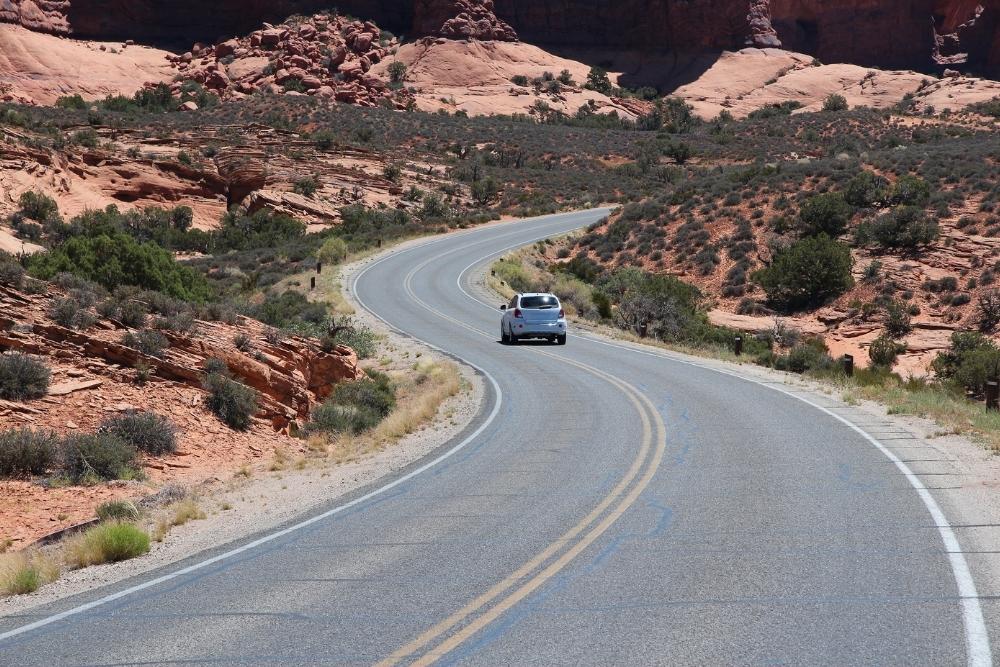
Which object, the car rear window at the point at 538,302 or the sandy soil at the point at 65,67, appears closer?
the car rear window at the point at 538,302

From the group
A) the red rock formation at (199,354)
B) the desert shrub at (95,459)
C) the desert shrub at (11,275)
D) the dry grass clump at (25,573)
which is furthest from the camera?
the desert shrub at (11,275)

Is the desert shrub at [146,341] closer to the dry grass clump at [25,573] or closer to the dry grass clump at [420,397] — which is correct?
the dry grass clump at [420,397]

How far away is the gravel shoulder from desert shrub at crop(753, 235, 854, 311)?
926 inches

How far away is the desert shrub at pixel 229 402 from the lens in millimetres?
15094

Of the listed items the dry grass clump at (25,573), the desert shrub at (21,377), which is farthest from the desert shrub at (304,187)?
the dry grass clump at (25,573)

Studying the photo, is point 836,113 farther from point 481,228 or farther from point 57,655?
point 57,655

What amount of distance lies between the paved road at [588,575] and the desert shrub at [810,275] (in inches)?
1011

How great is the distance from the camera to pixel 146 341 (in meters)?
15.1

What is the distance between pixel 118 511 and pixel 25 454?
89.3 inches

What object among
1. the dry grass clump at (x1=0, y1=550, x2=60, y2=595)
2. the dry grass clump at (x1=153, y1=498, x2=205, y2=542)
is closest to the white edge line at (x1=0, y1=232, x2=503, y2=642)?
the dry grass clump at (x1=0, y1=550, x2=60, y2=595)

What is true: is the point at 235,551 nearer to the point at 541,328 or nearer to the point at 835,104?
the point at 541,328

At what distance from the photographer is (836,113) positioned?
93.6 meters

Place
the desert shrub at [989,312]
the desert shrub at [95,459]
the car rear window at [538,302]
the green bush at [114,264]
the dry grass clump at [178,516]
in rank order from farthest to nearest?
the desert shrub at [989,312] < the car rear window at [538,302] < the green bush at [114,264] < the desert shrub at [95,459] < the dry grass clump at [178,516]

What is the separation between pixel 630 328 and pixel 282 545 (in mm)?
27489
